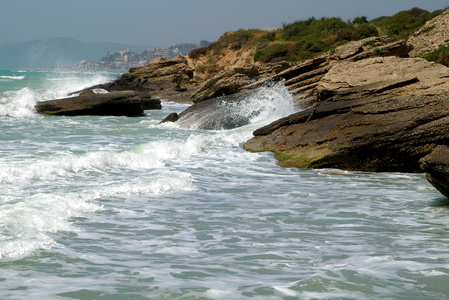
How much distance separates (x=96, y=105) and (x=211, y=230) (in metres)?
17.7

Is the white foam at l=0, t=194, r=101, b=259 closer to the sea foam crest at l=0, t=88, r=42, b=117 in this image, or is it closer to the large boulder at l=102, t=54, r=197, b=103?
the sea foam crest at l=0, t=88, r=42, b=117

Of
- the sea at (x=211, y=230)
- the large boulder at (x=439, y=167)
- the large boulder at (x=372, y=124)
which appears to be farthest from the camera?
the large boulder at (x=372, y=124)

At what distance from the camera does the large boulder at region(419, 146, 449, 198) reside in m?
6.98

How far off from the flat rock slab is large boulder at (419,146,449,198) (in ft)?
58.8

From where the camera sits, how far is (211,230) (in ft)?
20.5

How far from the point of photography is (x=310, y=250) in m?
5.36

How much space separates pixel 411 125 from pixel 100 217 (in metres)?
6.78

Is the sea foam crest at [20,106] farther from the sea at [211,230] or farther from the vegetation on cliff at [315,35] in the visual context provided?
the vegetation on cliff at [315,35]

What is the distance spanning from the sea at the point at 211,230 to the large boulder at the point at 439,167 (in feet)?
1.23

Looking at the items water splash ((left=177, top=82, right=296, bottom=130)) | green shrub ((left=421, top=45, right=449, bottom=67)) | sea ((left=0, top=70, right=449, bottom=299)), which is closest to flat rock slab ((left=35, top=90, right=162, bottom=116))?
water splash ((left=177, top=82, right=296, bottom=130))

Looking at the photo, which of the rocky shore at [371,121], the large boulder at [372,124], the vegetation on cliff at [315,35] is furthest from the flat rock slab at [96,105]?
the vegetation on cliff at [315,35]

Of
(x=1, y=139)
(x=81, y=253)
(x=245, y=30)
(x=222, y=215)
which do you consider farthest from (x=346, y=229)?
(x=245, y=30)

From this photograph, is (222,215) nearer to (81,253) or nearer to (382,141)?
(81,253)

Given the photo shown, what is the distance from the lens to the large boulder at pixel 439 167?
698 cm
